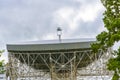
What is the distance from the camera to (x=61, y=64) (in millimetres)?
40906

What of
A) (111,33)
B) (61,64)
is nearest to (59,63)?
(61,64)

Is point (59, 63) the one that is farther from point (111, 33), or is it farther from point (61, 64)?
point (111, 33)

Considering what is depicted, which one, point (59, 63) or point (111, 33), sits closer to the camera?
point (111, 33)

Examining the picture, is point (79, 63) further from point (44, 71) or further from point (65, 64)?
point (44, 71)

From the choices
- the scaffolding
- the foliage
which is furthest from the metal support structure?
the foliage

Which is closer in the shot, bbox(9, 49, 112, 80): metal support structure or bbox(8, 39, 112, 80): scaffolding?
bbox(8, 39, 112, 80): scaffolding

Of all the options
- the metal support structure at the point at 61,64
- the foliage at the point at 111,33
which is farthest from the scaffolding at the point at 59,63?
the foliage at the point at 111,33

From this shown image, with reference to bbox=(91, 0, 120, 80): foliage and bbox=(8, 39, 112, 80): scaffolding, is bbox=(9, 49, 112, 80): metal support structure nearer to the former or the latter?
bbox=(8, 39, 112, 80): scaffolding

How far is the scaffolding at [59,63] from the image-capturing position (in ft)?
129

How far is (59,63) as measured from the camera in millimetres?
40844

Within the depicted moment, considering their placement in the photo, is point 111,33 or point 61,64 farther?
point 61,64

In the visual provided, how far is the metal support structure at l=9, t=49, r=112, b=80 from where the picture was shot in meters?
39.7

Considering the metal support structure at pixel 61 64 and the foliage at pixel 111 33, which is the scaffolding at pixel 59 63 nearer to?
the metal support structure at pixel 61 64

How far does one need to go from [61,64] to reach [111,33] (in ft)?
75.2
